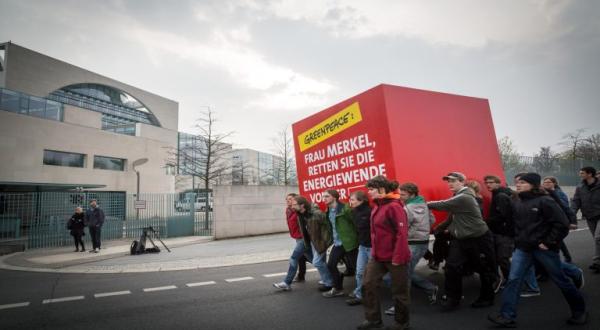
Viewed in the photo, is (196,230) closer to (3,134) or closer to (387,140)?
(387,140)

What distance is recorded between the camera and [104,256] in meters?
11.7

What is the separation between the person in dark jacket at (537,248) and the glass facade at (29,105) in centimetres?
3113

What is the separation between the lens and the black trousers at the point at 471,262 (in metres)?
4.61

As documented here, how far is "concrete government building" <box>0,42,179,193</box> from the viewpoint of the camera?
80.4 ft

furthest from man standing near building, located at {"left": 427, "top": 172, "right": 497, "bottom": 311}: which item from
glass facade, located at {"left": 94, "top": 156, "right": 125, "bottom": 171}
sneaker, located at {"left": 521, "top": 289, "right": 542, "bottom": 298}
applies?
glass facade, located at {"left": 94, "top": 156, "right": 125, "bottom": 171}

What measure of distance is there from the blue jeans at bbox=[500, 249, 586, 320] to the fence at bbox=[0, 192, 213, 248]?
1495 cm

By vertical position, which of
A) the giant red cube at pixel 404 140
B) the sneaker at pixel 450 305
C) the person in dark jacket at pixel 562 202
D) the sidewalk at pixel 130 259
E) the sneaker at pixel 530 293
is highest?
the giant red cube at pixel 404 140

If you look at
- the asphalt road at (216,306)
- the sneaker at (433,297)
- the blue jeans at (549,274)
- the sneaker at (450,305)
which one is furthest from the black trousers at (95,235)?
the blue jeans at (549,274)

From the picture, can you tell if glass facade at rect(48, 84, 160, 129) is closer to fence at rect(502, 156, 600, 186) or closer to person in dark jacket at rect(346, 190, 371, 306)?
fence at rect(502, 156, 600, 186)

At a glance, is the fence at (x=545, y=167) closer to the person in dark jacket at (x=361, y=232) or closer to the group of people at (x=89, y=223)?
the person in dark jacket at (x=361, y=232)

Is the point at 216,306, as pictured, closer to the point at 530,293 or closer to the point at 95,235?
the point at 530,293

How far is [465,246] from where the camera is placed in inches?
184

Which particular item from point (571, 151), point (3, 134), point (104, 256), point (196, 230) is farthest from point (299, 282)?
point (571, 151)

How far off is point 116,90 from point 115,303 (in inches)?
1707
